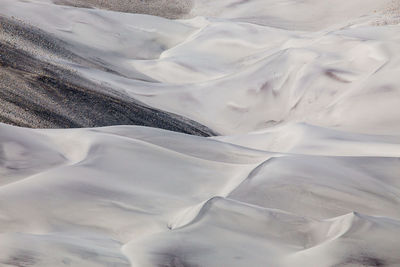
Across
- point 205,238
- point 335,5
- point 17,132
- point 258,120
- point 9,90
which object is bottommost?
point 205,238

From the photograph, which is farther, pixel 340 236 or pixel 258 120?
pixel 258 120

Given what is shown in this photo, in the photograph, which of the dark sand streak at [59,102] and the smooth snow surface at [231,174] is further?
the dark sand streak at [59,102]

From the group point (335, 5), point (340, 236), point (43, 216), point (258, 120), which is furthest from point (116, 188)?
point (335, 5)

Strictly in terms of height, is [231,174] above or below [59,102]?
below

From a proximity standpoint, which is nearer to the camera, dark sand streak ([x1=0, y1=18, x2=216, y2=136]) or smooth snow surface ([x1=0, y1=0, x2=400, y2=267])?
smooth snow surface ([x1=0, y1=0, x2=400, y2=267])

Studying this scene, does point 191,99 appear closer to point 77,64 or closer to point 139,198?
point 77,64

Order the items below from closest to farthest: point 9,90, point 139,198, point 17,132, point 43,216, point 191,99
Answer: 1. point 43,216
2. point 139,198
3. point 17,132
4. point 9,90
5. point 191,99

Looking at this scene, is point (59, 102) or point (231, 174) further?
point (59, 102)

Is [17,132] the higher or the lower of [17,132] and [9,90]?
the lower
